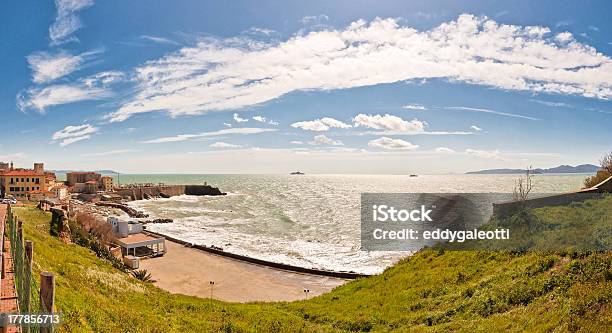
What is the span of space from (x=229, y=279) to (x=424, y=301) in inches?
974

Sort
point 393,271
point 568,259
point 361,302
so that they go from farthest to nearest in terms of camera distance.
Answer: point 393,271, point 361,302, point 568,259

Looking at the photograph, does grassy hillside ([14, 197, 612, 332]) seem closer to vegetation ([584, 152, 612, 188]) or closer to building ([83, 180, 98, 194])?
vegetation ([584, 152, 612, 188])

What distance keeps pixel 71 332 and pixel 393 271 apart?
18258mm

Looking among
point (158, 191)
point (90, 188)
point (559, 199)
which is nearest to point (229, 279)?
point (559, 199)

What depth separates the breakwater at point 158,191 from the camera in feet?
414

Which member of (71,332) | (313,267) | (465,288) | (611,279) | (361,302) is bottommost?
(313,267)

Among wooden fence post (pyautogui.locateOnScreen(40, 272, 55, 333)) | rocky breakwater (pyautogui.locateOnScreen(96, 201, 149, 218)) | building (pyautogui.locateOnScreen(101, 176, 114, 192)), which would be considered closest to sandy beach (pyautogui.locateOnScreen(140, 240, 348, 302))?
wooden fence post (pyautogui.locateOnScreen(40, 272, 55, 333))

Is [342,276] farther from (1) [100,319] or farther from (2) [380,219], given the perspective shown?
(2) [380,219]

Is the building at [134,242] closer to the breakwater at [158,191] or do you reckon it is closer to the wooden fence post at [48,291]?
the wooden fence post at [48,291]

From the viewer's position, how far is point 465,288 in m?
15.8

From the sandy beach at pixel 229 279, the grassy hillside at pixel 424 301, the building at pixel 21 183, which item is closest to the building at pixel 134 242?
the sandy beach at pixel 229 279

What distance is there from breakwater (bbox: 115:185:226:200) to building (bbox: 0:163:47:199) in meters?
46.4

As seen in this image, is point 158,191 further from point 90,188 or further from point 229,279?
point 229,279

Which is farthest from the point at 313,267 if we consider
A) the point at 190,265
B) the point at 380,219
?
the point at 380,219
